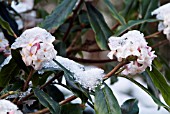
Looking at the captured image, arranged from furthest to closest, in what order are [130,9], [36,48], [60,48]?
[130,9] < [60,48] < [36,48]

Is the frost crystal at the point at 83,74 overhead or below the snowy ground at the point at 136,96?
overhead

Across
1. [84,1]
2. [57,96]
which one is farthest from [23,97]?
[84,1]

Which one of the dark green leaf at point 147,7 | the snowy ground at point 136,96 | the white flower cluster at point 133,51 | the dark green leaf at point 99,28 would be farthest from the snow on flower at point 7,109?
the snowy ground at point 136,96

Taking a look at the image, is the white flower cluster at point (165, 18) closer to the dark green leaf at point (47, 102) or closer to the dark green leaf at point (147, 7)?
the dark green leaf at point (147, 7)

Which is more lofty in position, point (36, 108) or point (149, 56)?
point (149, 56)

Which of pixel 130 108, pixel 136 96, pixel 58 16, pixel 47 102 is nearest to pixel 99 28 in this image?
pixel 58 16

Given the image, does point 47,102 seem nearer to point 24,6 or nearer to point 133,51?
point 133,51

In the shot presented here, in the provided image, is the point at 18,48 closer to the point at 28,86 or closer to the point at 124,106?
the point at 28,86
